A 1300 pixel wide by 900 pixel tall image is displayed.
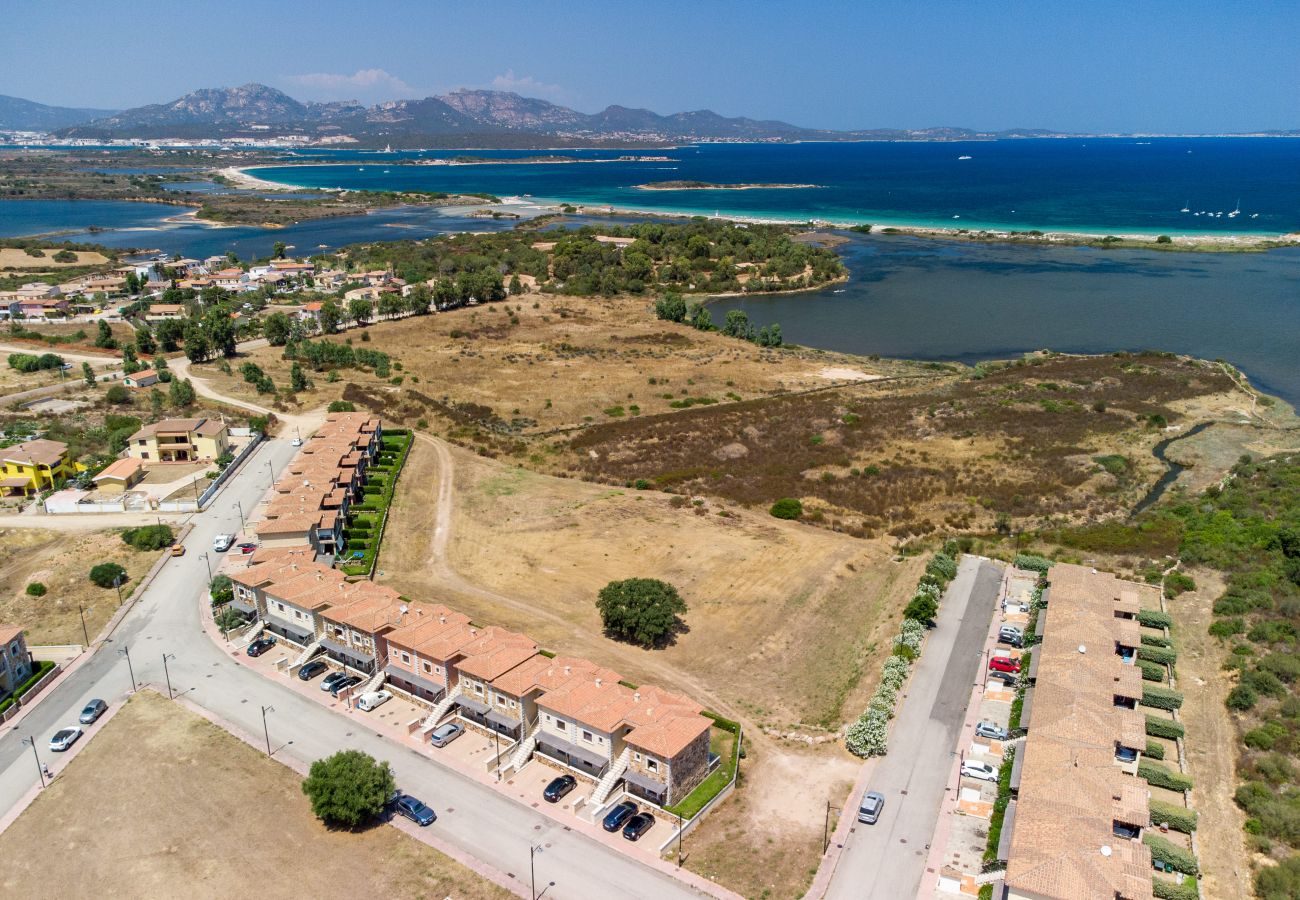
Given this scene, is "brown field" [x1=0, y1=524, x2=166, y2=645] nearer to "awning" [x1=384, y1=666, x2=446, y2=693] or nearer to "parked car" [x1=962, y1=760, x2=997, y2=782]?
"awning" [x1=384, y1=666, x2=446, y2=693]

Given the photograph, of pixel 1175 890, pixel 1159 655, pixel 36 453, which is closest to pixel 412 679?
pixel 1175 890

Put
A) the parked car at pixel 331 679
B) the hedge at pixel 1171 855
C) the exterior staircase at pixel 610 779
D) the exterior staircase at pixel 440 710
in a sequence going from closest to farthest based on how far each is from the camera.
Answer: the hedge at pixel 1171 855 → the exterior staircase at pixel 610 779 → the exterior staircase at pixel 440 710 → the parked car at pixel 331 679

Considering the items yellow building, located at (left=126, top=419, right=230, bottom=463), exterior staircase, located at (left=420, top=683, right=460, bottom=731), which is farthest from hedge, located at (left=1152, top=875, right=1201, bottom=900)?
A: yellow building, located at (left=126, top=419, right=230, bottom=463)

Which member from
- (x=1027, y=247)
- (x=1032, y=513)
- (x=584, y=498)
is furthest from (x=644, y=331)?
(x=1027, y=247)

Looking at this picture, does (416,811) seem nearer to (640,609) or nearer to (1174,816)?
(640,609)

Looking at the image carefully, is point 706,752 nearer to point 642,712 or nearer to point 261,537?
point 642,712

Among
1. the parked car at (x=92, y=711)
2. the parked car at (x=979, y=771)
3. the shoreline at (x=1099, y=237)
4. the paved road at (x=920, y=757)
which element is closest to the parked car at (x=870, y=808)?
the paved road at (x=920, y=757)

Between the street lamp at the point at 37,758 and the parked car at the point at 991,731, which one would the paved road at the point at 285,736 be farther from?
the parked car at the point at 991,731
